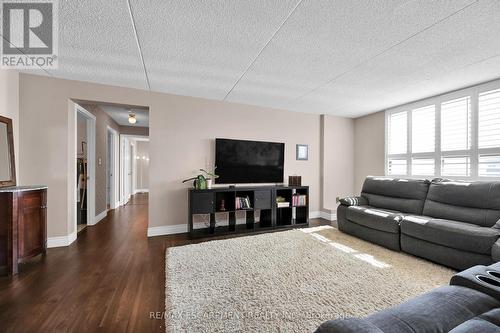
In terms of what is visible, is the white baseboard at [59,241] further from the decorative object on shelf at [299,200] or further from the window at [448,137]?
the window at [448,137]

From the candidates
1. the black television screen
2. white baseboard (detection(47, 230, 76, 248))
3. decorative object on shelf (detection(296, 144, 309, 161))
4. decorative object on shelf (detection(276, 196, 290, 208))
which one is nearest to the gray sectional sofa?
decorative object on shelf (detection(276, 196, 290, 208))

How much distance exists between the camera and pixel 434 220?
2.59 m

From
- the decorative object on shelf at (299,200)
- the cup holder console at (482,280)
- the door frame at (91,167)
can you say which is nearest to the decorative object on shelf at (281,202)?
the decorative object on shelf at (299,200)

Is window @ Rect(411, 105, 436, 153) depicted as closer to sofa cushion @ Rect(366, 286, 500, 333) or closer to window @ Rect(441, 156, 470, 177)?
window @ Rect(441, 156, 470, 177)

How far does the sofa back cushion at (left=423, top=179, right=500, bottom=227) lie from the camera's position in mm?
2456

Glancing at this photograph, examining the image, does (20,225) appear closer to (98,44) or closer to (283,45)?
(98,44)

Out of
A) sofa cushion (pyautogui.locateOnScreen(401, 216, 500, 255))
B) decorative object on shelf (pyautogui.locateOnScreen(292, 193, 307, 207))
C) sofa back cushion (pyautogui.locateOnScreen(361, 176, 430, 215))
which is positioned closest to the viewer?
sofa cushion (pyautogui.locateOnScreen(401, 216, 500, 255))

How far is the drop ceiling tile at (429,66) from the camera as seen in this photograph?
1.83m

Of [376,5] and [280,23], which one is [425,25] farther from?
[280,23]

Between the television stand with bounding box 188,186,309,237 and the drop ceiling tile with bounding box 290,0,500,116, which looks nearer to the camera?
the drop ceiling tile with bounding box 290,0,500,116

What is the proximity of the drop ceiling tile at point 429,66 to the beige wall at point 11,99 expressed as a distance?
13.2 ft

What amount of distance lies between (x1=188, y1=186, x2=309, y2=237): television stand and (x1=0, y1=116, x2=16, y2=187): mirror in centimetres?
212

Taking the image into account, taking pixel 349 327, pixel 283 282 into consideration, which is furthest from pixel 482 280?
pixel 283 282

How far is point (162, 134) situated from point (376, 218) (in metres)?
3.53
